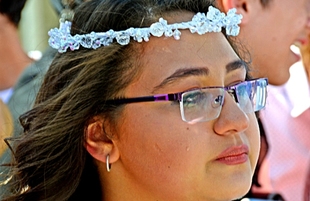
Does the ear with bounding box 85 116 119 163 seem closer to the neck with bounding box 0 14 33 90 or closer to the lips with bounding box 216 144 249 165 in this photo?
the lips with bounding box 216 144 249 165

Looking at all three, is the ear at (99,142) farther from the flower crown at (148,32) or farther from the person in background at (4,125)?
the person in background at (4,125)

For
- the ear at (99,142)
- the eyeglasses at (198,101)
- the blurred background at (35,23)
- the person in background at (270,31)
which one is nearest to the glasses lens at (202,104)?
the eyeglasses at (198,101)

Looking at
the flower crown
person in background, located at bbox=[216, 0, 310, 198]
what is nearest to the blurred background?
person in background, located at bbox=[216, 0, 310, 198]

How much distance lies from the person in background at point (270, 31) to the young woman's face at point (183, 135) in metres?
0.91

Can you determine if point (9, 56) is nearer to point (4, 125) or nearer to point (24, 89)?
point (24, 89)

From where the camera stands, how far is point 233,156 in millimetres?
1839

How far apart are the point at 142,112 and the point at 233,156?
0.28 metres

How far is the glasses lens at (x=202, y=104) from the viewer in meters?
1.84

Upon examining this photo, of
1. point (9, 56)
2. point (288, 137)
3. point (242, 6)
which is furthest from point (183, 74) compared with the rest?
point (9, 56)

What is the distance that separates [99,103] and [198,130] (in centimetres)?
31

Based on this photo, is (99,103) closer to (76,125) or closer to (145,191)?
(76,125)

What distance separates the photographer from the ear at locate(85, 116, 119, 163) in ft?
6.35

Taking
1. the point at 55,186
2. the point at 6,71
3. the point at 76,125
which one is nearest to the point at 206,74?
the point at 76,125

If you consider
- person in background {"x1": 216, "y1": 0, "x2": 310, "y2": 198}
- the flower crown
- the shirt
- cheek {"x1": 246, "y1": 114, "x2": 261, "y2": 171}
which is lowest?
the shirt
